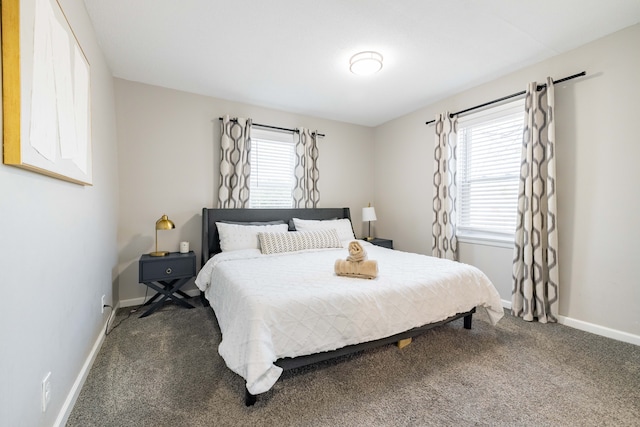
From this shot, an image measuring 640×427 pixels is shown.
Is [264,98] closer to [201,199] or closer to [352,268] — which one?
[201,199]

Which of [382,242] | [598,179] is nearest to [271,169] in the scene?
[382,242]

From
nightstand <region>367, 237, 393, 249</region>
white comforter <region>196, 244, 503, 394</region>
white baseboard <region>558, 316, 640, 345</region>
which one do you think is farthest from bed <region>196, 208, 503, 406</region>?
nightstand <region>367, 237, 393, 249</region>

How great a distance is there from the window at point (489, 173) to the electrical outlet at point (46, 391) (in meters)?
3.75

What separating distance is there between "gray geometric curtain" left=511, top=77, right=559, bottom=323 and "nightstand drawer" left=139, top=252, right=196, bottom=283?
3.41m

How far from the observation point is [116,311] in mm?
2793

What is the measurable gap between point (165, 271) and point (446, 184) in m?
3.42

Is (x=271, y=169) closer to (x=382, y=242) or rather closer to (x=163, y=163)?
(x=163, y=163)

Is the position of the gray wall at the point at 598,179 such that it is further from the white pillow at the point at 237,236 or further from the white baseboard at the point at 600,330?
the white pillow at the point at 237,236

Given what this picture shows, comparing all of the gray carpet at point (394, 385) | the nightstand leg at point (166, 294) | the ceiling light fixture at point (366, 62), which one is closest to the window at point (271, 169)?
the nightstand leg at point (166, 294)

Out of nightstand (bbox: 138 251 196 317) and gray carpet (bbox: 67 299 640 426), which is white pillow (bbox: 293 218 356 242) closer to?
nightstand (bbox: 138 251 196 317)

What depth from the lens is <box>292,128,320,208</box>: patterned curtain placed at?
3.98m

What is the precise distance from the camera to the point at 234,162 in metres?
3.49

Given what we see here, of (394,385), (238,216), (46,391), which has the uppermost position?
(238,216)

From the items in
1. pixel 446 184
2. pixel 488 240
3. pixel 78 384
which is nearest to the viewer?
pixel 78 384
